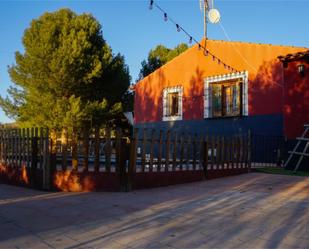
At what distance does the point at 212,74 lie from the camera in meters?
16.7

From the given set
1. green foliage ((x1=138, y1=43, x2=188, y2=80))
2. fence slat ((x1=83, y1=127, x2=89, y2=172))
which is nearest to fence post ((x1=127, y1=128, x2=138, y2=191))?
fence slat ((x1=83, y1=127, x2=89, y2=172))

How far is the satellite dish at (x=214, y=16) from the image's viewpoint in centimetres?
1619

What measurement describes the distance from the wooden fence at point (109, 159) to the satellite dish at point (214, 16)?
707 cm

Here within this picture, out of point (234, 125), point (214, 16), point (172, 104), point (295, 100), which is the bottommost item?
point (234, 125)

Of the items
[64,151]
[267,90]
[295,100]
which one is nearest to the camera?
[64,151]

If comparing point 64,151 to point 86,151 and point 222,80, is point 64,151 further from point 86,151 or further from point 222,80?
point 222,80

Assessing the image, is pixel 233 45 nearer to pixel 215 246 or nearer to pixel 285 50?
pixel 285 50

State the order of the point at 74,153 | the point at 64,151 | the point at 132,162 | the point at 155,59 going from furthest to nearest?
the point at 155,59, the point at 74,153, the point at 64,151, the point at 132,162

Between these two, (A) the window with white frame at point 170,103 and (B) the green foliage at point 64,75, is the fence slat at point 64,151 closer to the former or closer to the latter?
(A) the window with white frame at point 170,103

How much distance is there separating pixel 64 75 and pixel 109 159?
14.9 m

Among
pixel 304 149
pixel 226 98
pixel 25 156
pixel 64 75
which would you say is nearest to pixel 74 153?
pixel 25 156

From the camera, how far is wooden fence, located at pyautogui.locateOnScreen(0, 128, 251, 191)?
8484mm

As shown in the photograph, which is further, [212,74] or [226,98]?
[212,74]

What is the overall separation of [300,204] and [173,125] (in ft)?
39.5
